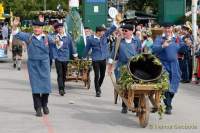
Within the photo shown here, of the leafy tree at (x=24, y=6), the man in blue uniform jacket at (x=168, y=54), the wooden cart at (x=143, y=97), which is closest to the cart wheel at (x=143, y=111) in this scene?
the wooden cart at (x=143, y=97)

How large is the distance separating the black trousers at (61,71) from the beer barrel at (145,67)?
4.25 meters

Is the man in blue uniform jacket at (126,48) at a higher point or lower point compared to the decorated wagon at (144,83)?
higher

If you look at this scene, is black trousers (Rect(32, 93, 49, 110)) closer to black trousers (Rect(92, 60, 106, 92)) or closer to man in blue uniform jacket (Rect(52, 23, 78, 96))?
man in blue uniform jacket (Rect(52, 23, 78, 96))

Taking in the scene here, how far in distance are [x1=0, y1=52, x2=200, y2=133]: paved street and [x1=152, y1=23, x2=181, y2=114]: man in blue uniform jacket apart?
1.71ft

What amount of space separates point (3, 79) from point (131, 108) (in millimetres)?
8806

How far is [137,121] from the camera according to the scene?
35.3ft

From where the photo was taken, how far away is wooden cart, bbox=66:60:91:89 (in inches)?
618

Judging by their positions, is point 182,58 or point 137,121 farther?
point 182,58

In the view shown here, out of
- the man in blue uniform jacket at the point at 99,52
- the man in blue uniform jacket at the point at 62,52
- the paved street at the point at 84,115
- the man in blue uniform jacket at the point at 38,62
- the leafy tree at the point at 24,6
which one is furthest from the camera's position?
the leafy tree at the point at 24,6

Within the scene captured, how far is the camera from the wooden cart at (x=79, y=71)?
15.7m

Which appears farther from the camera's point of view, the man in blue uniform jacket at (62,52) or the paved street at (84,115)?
the man in blue uniform jacket at (62,52)

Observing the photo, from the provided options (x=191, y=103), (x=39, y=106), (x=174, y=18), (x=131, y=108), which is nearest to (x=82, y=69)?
(x=191, y=103)

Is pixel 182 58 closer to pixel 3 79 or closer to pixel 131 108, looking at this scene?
pixel 3 79

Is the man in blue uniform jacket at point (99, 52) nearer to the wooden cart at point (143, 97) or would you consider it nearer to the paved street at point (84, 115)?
the paved street at point (84, 115)
